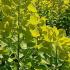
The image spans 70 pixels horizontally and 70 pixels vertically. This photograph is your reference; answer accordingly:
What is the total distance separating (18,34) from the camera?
3.32m

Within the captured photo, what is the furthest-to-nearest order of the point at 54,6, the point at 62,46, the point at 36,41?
the point at 54,6, the point at 36,41, the point at 62,46

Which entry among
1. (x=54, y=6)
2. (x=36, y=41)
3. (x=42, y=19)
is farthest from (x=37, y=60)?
(x=54, y=6)

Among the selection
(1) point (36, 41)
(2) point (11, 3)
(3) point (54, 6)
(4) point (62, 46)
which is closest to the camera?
(4) point (62, 46)

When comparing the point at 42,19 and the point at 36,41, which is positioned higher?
the point at 42,19

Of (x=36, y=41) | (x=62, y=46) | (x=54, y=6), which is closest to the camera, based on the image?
(x=62, y=46)

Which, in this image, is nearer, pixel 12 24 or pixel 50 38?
pixel 50 38

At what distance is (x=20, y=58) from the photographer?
3453 millimetres

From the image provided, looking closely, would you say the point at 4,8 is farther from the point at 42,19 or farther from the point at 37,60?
the point at 37,60

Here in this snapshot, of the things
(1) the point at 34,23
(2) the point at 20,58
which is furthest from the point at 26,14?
(2) the point at 20,58

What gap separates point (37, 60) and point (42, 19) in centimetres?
47

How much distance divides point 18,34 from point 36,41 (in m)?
0.22

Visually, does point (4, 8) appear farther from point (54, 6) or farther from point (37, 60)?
point (54, 6)

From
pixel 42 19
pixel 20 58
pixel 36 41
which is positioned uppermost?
pixel 42 19

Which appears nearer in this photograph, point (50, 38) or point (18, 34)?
point (50, 38)
